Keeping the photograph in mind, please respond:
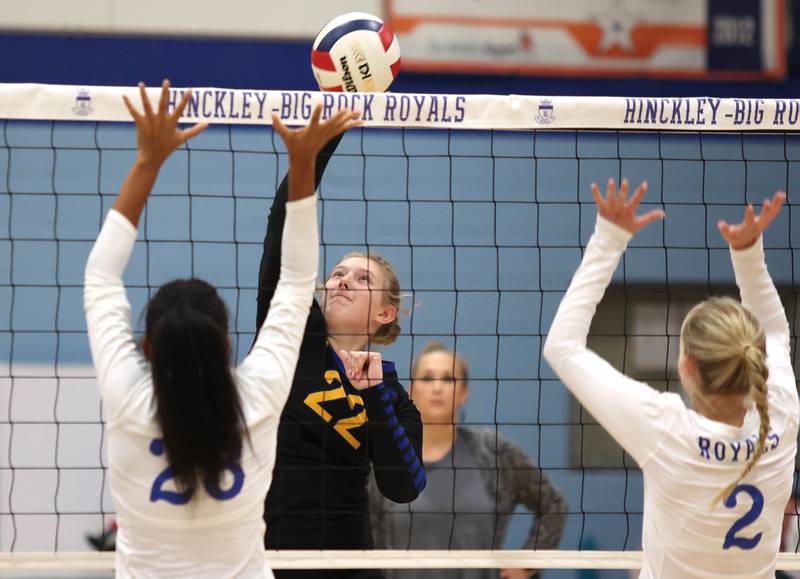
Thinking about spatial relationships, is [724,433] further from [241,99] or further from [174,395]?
[241,99]

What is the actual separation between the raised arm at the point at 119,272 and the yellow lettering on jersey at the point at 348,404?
114 cm

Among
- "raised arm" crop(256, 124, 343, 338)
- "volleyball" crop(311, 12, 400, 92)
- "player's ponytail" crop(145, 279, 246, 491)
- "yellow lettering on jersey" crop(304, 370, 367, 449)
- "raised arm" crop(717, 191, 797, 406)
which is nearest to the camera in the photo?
"player's ponytail" crop(145, 279, 246, 491)

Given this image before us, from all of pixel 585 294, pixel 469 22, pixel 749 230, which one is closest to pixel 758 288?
pixel 749 230

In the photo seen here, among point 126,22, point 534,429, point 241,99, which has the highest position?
point 126,22

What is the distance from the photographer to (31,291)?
724 cm

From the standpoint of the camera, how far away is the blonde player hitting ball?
238cm

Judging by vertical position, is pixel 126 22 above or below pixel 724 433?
above

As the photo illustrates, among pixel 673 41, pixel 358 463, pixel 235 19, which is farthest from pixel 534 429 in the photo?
pixel 358 463

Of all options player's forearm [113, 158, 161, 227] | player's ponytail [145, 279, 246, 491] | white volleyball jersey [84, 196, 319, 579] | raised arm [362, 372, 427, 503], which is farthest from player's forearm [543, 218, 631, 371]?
player's forearm [113, 158, 161, 227]

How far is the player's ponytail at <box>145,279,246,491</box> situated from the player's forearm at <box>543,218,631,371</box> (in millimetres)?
791

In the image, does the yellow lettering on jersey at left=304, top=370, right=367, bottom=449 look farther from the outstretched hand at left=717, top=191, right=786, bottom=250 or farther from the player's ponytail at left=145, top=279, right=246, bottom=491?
the outstretched hand at left=717, top=191, right=786, bottom=250

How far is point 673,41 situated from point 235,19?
10.2 feet

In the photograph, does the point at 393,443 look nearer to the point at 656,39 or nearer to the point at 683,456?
A: the point at 683,456

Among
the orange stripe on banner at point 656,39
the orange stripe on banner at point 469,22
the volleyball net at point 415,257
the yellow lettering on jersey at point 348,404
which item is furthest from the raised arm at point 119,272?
the orange stripe on banner at point 656,39
